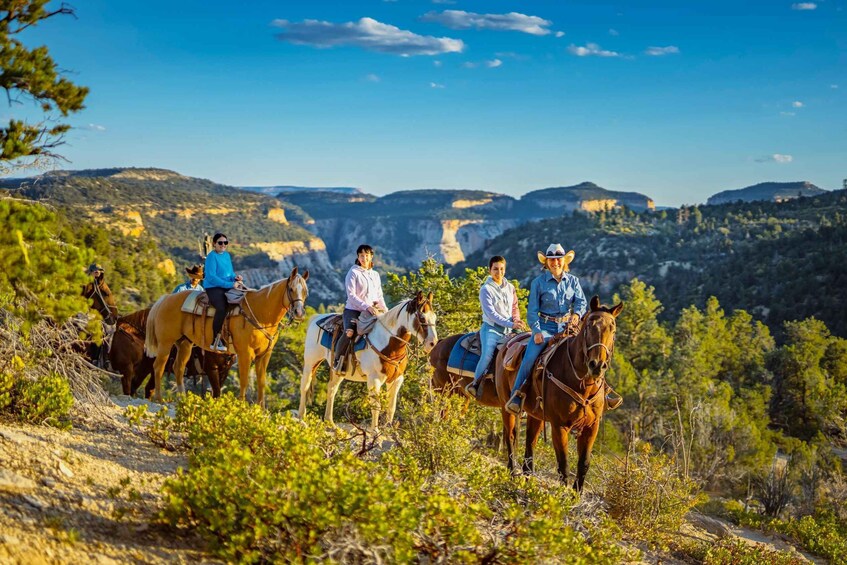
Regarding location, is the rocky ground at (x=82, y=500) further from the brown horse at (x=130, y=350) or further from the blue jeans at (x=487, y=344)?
the brown horse at (x=130, y=350)

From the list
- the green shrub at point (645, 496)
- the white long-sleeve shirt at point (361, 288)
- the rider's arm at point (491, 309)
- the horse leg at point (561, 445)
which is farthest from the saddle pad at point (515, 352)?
the white long-sleeve shirt at point (361, 288)

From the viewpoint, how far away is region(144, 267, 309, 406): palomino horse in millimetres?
10711

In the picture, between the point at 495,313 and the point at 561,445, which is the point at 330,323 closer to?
the point at 495,313

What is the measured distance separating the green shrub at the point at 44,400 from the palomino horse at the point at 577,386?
5.17 m

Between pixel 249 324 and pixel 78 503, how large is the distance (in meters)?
5.91

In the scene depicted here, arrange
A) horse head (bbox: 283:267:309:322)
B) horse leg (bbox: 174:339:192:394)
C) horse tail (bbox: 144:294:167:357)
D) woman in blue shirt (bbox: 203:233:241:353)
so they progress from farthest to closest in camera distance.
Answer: horse tail (bbox: 144:294:167:357), horse leg (bbox: 174:339:192:394), woman in blue shirt (bbox: 203:233:241:353), horse head (bbox: 283:267:309:322)

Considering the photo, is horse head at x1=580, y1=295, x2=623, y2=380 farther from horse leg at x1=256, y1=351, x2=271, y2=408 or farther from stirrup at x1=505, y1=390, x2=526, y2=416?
horse leg at x1=256, y1=351, x2=271, y2=408

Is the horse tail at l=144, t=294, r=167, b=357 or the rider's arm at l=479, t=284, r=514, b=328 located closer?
the rider's arm at l=479, t=284, r=514, b=328

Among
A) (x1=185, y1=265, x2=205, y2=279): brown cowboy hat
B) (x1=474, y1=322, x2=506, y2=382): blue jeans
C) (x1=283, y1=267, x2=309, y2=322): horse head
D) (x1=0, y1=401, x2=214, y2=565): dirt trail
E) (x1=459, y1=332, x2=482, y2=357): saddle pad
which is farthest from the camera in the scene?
(x1=185, y1=265, x2=205, y2=279): brown cowboy hat

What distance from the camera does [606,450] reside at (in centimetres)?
2198

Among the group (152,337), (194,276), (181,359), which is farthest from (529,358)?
(194,276)

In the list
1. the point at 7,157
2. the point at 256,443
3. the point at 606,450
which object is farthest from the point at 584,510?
the point at 606,450

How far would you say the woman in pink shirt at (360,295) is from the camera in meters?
10.8

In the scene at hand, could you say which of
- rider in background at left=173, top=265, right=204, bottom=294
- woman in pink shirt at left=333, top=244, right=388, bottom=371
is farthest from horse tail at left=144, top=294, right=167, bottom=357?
woman in pink shirt at left=333, top=244, right=388, bottom=371
